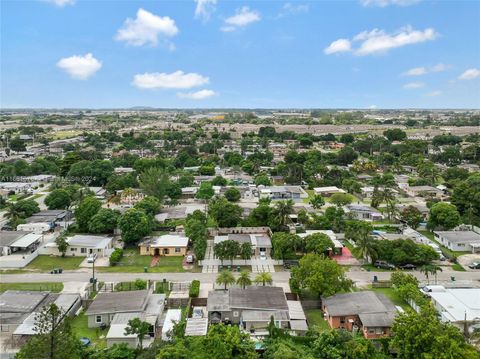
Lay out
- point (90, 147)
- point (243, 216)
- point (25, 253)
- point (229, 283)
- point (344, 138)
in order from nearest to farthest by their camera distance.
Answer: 1. point (229, 283)
2. point (25, 253)
3. point (243, 216)
4. point (90, 147)
5. point (344, 138)

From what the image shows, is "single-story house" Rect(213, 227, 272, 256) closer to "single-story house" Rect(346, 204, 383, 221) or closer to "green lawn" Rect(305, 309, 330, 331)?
"green lawn" Rect(305, 309, 330, 331)

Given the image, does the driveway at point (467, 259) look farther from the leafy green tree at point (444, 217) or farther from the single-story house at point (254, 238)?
the single-story house at point (254, 238)

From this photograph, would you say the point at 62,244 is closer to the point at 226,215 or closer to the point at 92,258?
the point at 92,258

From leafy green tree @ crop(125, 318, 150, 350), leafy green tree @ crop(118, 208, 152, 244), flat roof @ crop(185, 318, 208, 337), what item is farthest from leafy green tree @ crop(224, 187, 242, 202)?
leafy green tree @ crop(125, 318, 150, 350)

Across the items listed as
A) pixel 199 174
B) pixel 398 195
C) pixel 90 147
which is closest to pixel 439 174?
pixel 398 195

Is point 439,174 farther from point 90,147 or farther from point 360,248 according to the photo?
point 90,147

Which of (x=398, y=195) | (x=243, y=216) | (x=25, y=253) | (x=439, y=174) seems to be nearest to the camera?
(x=25, y=253)

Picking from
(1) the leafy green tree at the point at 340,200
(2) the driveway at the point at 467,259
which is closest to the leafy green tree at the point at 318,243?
(2) the driveway at the point at 467,259
